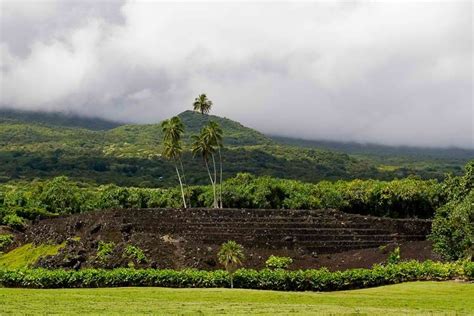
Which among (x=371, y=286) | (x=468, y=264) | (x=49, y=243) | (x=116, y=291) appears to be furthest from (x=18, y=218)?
(x=468, y=264)

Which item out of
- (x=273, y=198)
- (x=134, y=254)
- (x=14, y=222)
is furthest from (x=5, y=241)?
(x=273, y=198)

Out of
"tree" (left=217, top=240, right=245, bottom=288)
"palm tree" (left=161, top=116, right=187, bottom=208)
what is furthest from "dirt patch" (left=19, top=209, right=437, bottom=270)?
"palm tree" (left=161, top=116, right=187, bottom=208)

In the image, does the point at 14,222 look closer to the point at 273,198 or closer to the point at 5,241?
the point at 5,241

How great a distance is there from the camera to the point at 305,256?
261ft

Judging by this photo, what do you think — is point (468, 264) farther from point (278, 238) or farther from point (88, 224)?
point (88, 224)

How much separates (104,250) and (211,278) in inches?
657

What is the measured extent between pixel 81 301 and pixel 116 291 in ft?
35.6

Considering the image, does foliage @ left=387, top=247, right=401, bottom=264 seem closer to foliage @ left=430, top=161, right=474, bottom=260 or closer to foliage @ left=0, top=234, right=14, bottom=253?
foliage @ left=430, top=161, right=474, bottom=260

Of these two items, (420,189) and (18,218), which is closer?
(18,218)

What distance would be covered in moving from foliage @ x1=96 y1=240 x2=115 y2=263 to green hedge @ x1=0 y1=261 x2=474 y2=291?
Answer: 23.6 ft

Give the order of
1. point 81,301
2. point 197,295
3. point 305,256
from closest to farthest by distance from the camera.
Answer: point 81,301 → point 197,295 → point 305,256

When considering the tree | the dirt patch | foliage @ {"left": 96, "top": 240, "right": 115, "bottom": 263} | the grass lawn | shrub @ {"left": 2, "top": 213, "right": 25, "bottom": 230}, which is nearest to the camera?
the grass lawn

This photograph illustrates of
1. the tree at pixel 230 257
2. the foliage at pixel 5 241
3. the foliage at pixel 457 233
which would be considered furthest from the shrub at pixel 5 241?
the foliage at pixel 457 233

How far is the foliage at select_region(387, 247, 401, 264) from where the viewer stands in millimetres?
73575
